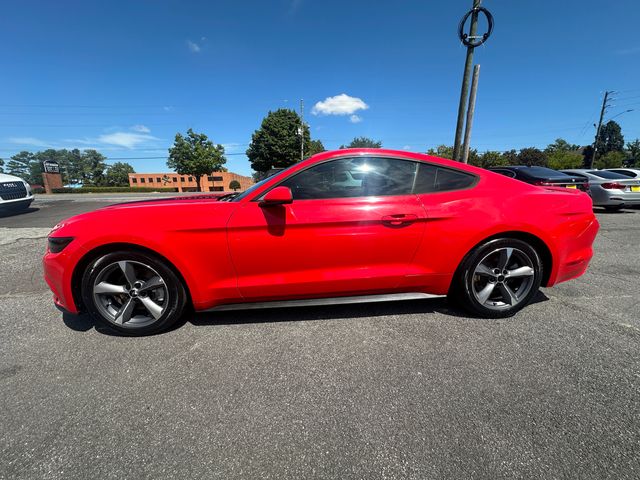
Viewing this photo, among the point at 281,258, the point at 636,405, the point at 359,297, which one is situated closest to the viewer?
the point at 636,405

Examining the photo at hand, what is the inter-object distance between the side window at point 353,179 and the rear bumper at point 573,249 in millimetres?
1496

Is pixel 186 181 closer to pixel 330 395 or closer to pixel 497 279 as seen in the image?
pixel 497 279

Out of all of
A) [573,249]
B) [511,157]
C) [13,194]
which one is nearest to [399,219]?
[573,249]

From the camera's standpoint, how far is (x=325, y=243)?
222cm

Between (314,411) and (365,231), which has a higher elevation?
(365,231)

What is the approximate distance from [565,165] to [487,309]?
58.3 meters

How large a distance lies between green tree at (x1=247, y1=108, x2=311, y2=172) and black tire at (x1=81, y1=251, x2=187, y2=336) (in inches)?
1463

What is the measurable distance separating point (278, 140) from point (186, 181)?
42.5 meters

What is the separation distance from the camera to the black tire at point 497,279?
2451 millimetres

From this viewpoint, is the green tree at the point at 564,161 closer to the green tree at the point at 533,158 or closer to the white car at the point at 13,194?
the green tree at the point at 533,158

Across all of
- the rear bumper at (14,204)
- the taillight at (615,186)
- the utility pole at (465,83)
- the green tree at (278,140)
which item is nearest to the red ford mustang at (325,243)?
the utility pole at (465,83)

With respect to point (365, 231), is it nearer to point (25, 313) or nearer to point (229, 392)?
point (229, 392)

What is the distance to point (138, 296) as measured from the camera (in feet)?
7.55

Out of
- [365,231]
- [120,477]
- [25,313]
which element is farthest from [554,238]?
[25,313]
